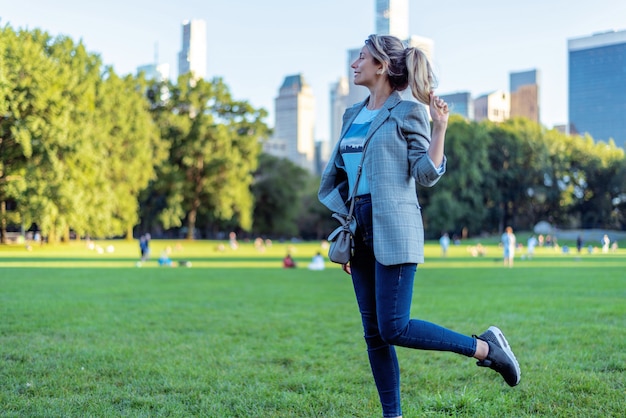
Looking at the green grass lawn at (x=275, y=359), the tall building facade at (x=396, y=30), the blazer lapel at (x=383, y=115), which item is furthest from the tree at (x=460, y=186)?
the blazer lapel at (x=383, y=115)

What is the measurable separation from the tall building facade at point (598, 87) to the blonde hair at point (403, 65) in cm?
7466

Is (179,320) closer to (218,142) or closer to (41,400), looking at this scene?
(41,400)

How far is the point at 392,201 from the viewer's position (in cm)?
342

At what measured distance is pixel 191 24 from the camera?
48.7 m

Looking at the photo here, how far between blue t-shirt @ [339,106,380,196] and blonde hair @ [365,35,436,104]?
9.3 inches

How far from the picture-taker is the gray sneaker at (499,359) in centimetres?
367

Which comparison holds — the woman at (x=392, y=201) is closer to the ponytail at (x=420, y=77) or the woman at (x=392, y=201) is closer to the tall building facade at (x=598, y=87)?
the ponytail at (x=420, y=77)

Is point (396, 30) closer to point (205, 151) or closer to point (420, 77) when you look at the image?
point (205, 151)

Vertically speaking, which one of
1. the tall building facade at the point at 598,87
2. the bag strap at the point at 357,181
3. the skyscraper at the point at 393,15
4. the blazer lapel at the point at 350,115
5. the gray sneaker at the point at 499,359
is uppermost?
the tall building facade at the point at 598,87

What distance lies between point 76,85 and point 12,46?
6.31 m

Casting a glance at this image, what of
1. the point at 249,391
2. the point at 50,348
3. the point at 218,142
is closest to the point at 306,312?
the point at 50,348

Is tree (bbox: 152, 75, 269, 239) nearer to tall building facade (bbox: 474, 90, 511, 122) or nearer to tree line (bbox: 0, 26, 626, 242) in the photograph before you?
tree line (bbox: 0, 26, 626, 242)

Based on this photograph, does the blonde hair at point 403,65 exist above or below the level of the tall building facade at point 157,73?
below

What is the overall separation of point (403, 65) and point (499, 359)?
70.2 inches
